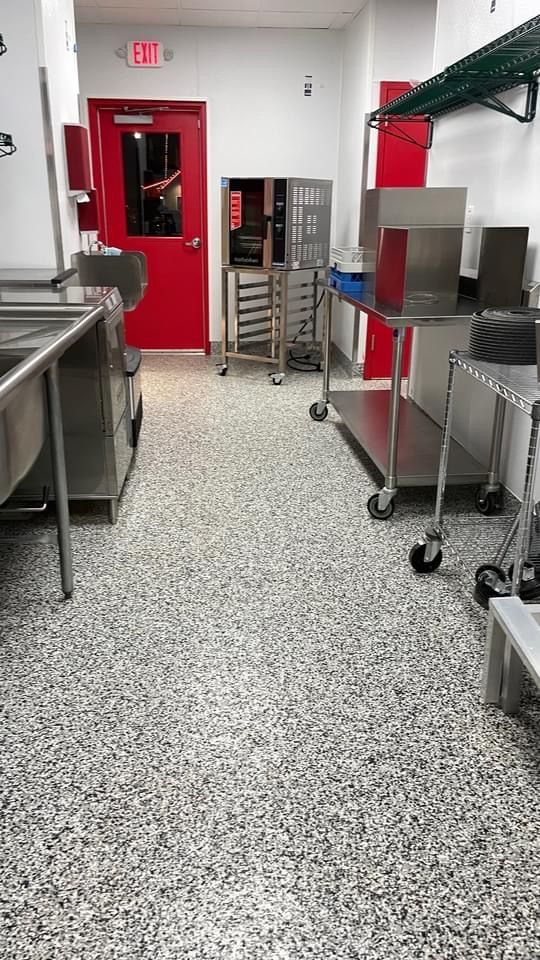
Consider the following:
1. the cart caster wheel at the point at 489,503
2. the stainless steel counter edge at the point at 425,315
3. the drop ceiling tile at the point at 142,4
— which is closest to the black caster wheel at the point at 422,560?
the cart caster wheel at the point at 489,503

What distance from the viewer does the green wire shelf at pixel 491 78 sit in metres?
2.53

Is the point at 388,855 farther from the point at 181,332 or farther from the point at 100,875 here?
the point at 181,332

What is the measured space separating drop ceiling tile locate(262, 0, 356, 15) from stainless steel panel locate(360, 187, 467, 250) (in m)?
2.46

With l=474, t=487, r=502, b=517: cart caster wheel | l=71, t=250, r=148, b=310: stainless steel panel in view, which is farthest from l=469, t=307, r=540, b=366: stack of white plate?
l=71, t=250, r=148, b=310: stainless steel panel

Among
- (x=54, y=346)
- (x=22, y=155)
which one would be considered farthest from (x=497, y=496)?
(x=22, y=155)

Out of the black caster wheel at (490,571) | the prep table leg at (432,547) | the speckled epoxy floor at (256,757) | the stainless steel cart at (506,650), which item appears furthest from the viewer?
the prep table leg at (432,547)

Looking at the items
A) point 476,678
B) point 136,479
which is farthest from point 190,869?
point 136,479

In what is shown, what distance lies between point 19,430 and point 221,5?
15.4 feet

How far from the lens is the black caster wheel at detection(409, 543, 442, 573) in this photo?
2.74 metres

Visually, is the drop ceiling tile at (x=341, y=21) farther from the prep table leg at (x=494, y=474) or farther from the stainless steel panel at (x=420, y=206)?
the prep table leg at (x=494, y=474)

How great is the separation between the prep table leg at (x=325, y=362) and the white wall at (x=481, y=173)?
0.54m

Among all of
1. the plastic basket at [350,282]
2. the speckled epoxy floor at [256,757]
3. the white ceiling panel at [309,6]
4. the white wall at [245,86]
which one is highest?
the white ceiling panel at [309,6]

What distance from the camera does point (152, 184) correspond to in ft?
21.2

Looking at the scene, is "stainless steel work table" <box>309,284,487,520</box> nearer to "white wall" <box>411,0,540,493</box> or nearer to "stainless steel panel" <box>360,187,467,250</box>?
"white wall" <box>411,0,540,493</box>
